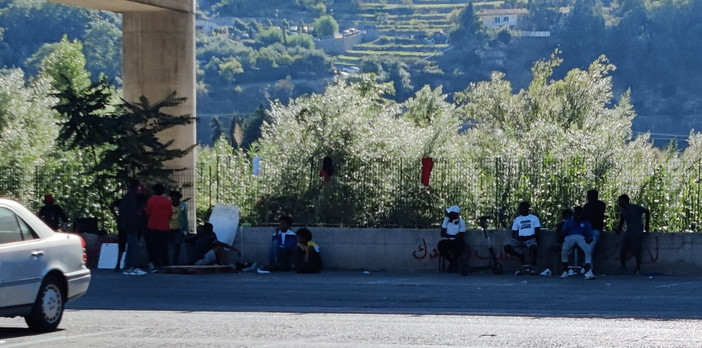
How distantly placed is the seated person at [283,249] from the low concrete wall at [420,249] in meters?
0.80

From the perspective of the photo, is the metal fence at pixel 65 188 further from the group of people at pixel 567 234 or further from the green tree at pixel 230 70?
the green tree at pixel 230 70

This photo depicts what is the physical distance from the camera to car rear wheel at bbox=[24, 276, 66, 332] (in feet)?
41.7

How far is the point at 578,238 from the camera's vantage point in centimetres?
2211

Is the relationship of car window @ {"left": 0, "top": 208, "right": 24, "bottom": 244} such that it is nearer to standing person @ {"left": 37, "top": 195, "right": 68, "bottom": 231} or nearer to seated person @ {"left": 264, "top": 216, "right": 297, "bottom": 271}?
seated person @ {"left": 264, "top": 216, "right": 297, "bottom": 271}

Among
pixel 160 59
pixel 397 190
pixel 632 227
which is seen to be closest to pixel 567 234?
pixel 632 227

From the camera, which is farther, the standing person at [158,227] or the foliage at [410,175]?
the foliage at [410,175]

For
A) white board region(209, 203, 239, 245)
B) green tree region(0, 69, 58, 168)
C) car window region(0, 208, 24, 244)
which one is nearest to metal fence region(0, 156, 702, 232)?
white board region(209, 203, 239, 245)

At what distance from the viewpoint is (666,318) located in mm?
14578

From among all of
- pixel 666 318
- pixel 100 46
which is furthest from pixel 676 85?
pixel 666 318

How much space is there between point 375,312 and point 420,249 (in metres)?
8.48

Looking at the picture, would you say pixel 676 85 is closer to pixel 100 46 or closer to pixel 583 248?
pixel 100 46

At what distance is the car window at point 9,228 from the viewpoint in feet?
40.8

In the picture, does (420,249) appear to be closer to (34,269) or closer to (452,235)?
(452,235)

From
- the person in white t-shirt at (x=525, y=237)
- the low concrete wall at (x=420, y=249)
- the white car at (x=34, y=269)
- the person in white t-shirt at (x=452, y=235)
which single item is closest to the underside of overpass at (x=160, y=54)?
the low concrete wall at (x=420, y=249)
